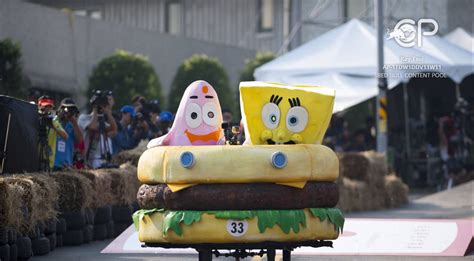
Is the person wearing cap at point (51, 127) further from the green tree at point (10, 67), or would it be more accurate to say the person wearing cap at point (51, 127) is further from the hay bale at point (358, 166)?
the hay bale at point (358, 166)

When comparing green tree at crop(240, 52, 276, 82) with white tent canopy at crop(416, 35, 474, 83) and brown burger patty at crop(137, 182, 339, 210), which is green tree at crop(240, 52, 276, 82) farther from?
brown burger patty at crop(137, 182, 339, 210)

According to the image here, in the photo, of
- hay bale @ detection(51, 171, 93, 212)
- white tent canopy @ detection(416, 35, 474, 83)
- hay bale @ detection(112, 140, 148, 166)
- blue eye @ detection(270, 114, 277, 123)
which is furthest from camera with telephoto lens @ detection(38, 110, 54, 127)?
white tent canopy @ detection(416, 35, 474, 83)

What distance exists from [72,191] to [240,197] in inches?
204

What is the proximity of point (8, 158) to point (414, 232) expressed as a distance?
4.49 meters

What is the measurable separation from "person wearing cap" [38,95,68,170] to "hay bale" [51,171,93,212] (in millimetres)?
847

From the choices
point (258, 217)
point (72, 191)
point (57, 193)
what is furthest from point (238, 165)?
point (72, 191)

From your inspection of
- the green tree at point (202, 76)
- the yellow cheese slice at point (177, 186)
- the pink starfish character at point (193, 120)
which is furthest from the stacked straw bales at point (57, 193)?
the green tree at point (202, 76)

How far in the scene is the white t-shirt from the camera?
16016 mm

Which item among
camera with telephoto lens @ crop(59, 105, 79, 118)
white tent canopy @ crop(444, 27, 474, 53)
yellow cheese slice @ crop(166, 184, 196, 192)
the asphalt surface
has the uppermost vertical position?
white tent canopy @ crop(444, 27, 474, 53)

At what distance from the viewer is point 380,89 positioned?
25562 mm

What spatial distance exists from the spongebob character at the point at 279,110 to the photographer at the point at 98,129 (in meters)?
6.98

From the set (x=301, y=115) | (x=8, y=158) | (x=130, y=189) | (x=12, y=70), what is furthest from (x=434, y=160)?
(x=301, y=115)

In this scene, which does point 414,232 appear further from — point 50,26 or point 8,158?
point 50,26

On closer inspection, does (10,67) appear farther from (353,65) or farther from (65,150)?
(353,65)
